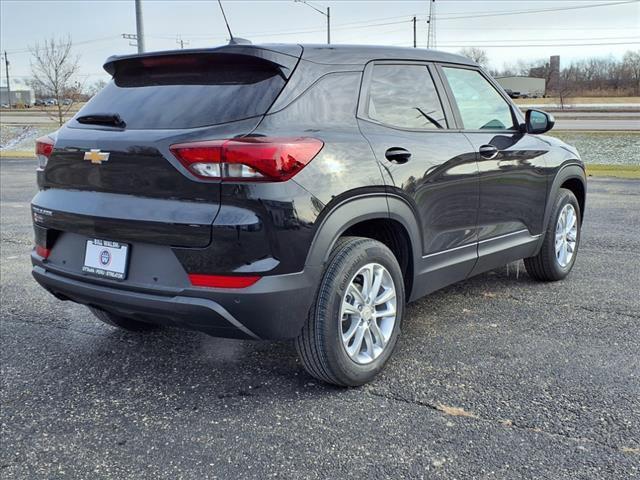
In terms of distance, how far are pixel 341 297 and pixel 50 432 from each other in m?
1.44

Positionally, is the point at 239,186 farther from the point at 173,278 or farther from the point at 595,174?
the point at 595,174

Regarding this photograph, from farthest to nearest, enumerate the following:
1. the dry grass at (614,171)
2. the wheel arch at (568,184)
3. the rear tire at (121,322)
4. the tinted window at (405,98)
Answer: the dry grass at (614,171) → the wheel arch at (568,184) → the rear tire at (121,322) → the tinted window at (405,98)

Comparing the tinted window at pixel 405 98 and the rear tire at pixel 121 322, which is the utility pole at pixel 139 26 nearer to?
the rear tire at pixel 121 322

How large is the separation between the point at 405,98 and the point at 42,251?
2.17 meters

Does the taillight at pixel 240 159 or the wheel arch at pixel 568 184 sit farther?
the wheel arch at pixel 568 184

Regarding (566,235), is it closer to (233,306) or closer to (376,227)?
(376,227)

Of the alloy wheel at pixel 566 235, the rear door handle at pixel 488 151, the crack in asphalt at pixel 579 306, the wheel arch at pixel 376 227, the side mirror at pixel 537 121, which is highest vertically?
the side mirror at pixel 537 121

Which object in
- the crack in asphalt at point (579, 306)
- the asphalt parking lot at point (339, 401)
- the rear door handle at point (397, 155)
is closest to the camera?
the asphalt parking lot at point (339, 401)

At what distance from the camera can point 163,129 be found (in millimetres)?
2918

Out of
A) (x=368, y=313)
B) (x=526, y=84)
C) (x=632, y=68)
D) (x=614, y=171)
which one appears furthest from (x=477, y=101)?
(x=632, y=68)

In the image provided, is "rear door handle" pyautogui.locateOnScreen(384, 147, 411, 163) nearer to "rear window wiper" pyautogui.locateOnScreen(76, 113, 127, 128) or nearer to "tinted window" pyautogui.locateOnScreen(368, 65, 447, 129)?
"tinted window" pyautogui.locateOnScreen(368, 65, 447, 129)

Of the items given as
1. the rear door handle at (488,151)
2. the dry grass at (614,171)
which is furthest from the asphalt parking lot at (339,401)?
the dry grass at (614,171)

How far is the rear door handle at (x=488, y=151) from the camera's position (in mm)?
3994

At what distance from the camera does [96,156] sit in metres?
3.04
